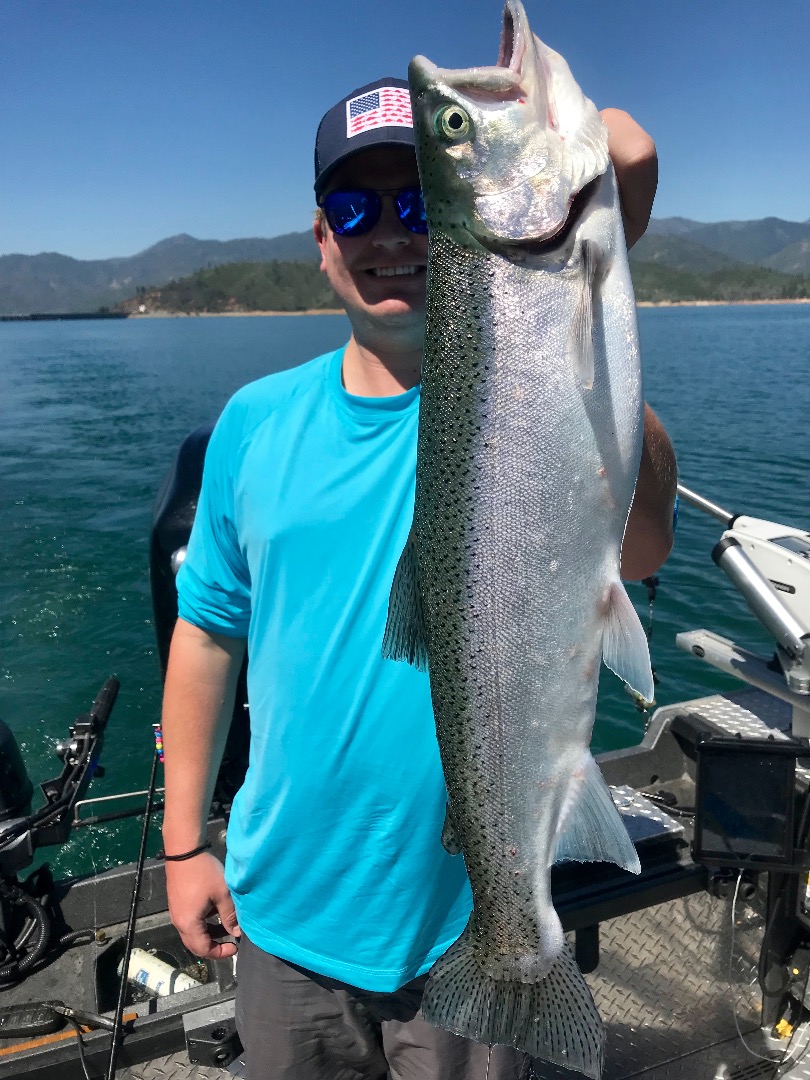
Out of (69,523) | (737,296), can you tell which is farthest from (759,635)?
(737,296)

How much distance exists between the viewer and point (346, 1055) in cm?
250

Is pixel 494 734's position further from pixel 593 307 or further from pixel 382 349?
pixel 382 349

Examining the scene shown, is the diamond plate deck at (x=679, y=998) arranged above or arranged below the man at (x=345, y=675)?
below

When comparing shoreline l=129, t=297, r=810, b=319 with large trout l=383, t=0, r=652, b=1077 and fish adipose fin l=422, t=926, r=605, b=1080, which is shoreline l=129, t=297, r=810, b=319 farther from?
fish adipose fin l=422, t=926, r=605, b=1080

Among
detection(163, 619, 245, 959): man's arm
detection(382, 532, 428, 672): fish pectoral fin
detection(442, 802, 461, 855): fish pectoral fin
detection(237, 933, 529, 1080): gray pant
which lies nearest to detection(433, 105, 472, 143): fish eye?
detection(382, 532, 428, 672): fish pectoral fin

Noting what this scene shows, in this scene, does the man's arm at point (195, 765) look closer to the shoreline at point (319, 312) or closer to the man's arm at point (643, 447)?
the man's arm at point (643, 447)

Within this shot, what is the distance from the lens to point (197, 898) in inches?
104

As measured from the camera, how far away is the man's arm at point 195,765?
2.64m

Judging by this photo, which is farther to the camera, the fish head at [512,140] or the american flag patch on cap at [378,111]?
the american flag patch on cap at [378,111]

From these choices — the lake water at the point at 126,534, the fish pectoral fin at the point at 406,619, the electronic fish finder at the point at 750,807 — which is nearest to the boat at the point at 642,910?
the electronic fish finder at the point at 750,807

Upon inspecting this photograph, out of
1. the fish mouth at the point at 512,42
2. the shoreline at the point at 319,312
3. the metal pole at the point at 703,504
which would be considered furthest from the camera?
the shoreline at the point at 319,312

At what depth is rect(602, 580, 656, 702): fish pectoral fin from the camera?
176 centimetres

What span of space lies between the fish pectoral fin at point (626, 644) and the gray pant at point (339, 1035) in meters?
1.23

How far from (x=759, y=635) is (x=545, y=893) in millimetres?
10766
